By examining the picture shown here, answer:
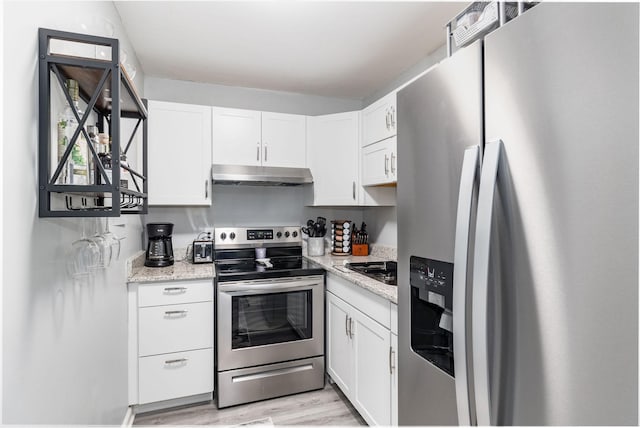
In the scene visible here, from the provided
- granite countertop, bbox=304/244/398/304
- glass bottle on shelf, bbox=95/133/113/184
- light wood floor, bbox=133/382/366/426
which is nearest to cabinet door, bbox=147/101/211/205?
granite countertop, bbox=304/244/398/304

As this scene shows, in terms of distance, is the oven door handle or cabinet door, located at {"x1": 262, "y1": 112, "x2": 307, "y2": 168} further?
cabinet door, located at {"x1": 262, "y1": 112, "x2": 307, "y2": 168}

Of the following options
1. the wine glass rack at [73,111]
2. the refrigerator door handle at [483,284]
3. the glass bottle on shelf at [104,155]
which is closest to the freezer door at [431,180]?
the refrigerator door handle at [483,284]

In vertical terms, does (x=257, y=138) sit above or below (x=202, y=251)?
above

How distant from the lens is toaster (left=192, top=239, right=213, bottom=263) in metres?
2.67

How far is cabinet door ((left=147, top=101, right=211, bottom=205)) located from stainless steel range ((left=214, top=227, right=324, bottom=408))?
636mm

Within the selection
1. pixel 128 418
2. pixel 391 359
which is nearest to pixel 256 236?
pixel 128 418

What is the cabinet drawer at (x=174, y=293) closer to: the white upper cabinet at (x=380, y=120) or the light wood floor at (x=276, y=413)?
the light wood floor at (x=276, y=413)

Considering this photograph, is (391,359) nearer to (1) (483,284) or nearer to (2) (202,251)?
(1) (483,284)

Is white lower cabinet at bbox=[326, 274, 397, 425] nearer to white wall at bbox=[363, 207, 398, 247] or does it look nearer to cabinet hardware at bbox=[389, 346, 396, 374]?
cabinet hardware at bbox=[389, 346, 396, 374]

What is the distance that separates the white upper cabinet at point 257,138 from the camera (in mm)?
2693

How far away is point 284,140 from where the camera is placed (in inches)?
113

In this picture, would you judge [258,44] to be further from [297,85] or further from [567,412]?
[567,412]

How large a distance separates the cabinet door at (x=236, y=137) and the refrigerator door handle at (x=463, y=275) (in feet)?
7.03

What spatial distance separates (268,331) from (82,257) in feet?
4.84
